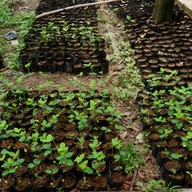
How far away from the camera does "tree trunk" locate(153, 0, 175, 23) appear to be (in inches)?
217

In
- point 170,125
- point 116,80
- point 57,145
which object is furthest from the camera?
point 116,80

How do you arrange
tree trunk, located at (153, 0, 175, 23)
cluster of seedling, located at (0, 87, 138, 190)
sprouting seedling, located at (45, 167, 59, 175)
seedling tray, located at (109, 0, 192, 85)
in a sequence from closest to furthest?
sprouting seedling, located at (45, 167, 59, 175) < cluster of seedling, located at (0, 87, 138, 190) < seedling tray, located at (109, 0, 192, 85) < tree trunk, located at (153, 0, 175, 23)

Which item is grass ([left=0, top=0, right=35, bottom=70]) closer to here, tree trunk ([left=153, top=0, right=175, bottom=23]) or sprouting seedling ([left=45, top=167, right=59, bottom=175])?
sprouting seedling ([left=45, top=167, right=59, bottom=175])

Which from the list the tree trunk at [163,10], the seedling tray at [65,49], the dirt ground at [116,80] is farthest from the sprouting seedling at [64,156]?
the tree trunk at [163,10]

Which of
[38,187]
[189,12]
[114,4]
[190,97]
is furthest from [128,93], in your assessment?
[114,4]

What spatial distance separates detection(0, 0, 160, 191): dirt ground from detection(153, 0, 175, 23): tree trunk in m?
0.86

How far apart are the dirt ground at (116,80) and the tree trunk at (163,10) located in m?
0.86

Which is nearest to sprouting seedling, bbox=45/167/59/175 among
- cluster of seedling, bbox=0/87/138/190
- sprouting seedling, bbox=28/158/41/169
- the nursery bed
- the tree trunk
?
cluster of seedling, bbox=0/87/138/190

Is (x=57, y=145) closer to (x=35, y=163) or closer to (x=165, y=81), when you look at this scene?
(x=35, y=163)

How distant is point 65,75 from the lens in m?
4.47

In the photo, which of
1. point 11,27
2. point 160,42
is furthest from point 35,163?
point 11,27

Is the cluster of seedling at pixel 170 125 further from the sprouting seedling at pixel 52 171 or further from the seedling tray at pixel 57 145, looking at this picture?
the sprouting seedling at pixel 52 171

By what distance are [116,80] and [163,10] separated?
231 cm

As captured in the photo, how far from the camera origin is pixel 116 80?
4.39 m
